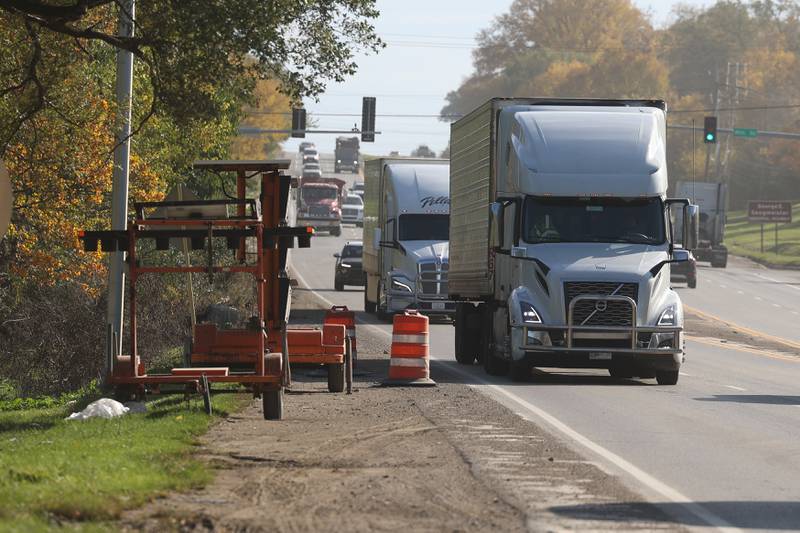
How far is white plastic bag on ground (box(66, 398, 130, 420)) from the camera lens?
1603cm

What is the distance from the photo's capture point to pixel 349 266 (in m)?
56.9

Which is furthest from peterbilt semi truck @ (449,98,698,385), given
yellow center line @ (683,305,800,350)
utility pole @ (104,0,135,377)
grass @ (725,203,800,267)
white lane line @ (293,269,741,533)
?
grass @ (725,203,800,267)

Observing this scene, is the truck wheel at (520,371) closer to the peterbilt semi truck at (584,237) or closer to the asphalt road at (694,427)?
the peterbilt semi truck at (584,237)

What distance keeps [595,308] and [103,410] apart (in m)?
8.29

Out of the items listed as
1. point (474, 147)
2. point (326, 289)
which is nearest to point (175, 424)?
point (474, 147)

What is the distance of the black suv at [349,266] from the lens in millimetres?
56969

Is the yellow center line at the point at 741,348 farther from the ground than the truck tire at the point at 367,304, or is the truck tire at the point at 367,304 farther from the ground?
the truck tire at the point at 367,304

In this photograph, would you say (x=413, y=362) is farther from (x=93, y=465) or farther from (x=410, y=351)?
(x=93, y=465)

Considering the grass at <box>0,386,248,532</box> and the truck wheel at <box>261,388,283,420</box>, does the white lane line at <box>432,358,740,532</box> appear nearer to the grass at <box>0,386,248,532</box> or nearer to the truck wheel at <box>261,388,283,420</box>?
the truck wheel at <box>261,388,283,420</box>

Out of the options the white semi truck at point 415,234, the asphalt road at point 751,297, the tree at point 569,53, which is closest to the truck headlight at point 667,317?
the white semi truck at point 415,234

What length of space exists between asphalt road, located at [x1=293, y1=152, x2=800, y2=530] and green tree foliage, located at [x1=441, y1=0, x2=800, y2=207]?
84507mm

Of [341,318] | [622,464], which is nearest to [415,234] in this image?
[341,318]

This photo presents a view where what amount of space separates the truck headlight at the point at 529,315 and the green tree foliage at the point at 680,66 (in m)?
87.9

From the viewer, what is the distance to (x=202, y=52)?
20547 mm
